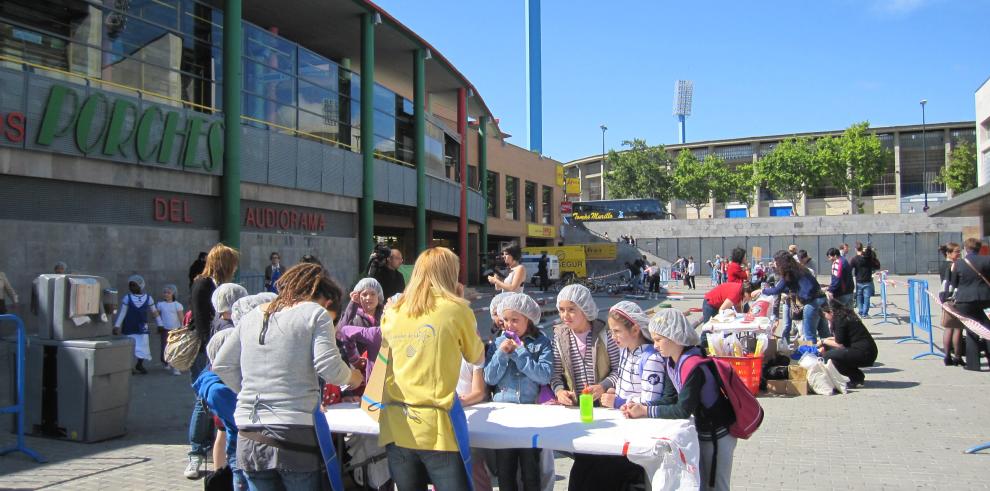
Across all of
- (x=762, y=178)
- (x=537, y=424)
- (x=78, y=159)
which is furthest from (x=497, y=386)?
(x=762, y=178)

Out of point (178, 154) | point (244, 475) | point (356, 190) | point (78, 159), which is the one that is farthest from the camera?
point (356, 190)

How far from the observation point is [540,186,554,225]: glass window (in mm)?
51097

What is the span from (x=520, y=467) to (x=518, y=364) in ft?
1.98

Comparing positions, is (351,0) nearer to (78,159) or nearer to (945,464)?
(78,159)

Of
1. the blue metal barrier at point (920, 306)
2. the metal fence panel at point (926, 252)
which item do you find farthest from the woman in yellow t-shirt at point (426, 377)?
the metal fence panel at point (926, 252)

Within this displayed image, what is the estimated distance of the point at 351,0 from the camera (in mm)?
20406

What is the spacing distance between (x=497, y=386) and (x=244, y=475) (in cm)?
165

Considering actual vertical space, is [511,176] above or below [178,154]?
above

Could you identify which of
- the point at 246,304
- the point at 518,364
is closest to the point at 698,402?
the point at 518,364

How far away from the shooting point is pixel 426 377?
3273 millimetres

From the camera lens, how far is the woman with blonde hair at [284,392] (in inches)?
130

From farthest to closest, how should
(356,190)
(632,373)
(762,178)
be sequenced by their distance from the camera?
1. (762,178)
2. (356,190)
3. (632,373)

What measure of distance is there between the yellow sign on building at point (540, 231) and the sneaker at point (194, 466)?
42766mm

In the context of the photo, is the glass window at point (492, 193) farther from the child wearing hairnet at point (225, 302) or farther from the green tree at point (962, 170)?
the green tree at point (962, 170)
